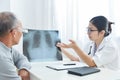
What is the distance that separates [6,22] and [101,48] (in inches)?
41.1

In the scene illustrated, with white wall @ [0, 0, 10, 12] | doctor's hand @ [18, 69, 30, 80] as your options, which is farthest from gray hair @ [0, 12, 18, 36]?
white wall @ [0, 0, 10, 12]

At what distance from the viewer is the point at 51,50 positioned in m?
2.01

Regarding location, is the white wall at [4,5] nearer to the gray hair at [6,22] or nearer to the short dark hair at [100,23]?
the short dark hair at [100,23]

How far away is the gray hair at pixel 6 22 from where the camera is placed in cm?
124

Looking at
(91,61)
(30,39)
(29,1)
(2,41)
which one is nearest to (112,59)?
(91,61)

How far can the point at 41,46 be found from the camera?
201 centimetres

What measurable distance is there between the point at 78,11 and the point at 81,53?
99 cm

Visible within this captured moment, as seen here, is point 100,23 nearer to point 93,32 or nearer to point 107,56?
point 93,32

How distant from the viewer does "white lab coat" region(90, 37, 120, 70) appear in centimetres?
182

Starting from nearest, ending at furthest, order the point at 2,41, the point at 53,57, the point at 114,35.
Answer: the point at 2,41 < the point at 53,57 < the point at 114,35

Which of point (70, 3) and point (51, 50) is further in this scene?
point (70, 3)

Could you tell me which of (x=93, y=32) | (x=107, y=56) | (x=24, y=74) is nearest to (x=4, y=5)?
(x=93, y=32)

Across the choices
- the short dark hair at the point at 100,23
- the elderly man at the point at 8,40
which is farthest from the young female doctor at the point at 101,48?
the elderly man at the point at 8,40

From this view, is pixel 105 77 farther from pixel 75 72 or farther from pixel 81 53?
pixel 81 53
